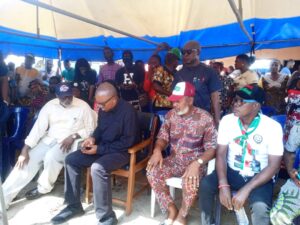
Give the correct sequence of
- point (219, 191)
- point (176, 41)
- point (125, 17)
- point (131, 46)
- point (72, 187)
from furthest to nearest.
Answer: point (131, 46) < point (176, 41) < point (125, 17) < point (72, 187) < point (219, 191)

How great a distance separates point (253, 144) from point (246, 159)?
0.48 feet

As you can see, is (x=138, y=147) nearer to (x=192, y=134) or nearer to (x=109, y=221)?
(x=192, y=134)

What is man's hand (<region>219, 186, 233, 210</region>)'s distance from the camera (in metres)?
2.38

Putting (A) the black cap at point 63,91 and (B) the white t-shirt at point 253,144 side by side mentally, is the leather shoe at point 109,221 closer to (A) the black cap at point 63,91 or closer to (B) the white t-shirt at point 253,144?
(B) the white t-shirt at point 253,144

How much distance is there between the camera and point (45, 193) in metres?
3.51

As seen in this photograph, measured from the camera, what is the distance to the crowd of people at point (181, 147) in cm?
242

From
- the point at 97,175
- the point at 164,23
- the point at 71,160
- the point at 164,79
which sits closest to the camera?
the point at 97,175

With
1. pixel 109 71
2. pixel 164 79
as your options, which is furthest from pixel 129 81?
pixel 164 79

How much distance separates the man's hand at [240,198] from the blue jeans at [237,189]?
63 mm

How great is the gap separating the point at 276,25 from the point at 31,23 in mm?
4105

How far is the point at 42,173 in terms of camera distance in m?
3.32

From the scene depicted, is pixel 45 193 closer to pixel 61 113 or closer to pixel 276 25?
pixel 61 113

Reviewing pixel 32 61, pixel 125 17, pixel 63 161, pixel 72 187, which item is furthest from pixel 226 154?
pixel 32 61

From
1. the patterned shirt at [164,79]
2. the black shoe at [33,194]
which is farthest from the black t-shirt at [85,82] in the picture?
the black shoe at [33,194]
